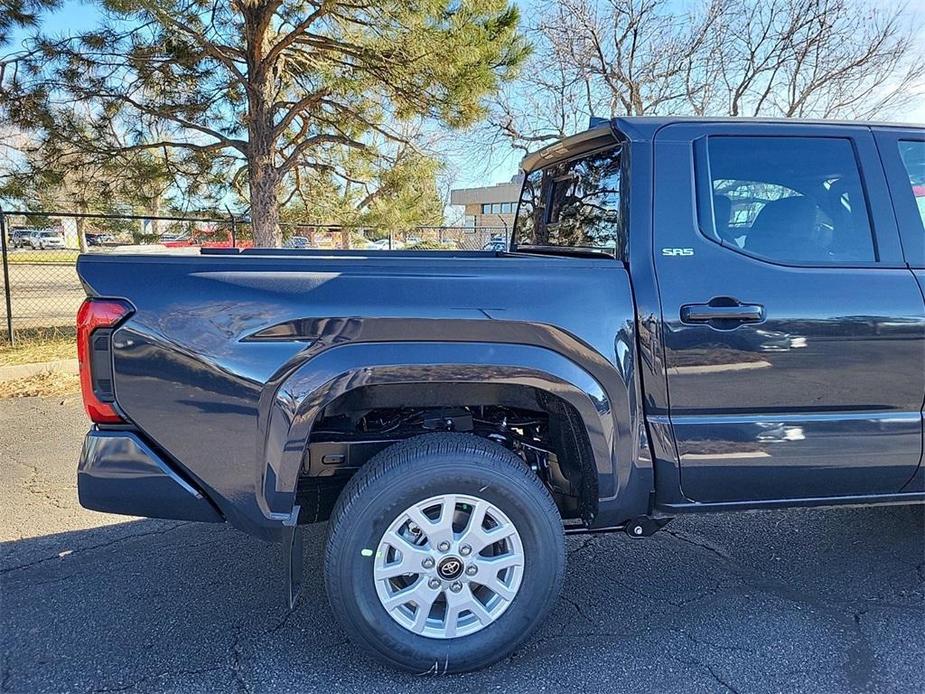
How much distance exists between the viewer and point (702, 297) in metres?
2.39

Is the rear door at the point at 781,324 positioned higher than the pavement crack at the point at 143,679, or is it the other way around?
the rear door at the point at 781,324

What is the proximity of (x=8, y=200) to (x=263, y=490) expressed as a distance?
9.19m

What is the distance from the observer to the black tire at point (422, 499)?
227 cm

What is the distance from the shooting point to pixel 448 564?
234 centimetres

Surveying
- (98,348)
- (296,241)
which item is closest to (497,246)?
(296,241)

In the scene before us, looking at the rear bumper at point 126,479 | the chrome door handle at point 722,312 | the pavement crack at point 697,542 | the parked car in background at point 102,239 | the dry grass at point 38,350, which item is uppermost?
the parked car in background at point 102,239

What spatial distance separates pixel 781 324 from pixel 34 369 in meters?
7.61

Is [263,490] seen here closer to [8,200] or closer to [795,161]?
[795,161]

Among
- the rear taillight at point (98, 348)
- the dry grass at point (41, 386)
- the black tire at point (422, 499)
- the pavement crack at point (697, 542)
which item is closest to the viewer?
the rear taillight at point (98, 348)


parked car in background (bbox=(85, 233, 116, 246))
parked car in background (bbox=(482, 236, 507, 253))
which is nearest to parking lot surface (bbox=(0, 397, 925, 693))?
parked car in background (bbox=(482, 236, 507, 253))

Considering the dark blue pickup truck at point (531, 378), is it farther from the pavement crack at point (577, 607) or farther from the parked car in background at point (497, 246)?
the parked car in background at point (497, 246)

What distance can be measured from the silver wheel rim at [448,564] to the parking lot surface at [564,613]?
0.77ft

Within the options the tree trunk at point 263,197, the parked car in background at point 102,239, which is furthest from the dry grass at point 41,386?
the parked car in background at point 102,239

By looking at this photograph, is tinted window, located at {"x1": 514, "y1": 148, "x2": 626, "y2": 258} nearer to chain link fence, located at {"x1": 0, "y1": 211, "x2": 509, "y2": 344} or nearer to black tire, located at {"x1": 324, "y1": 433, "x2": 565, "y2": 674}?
black tire, located at {"x1": 324, "y1": 433, "x2": 565, "y2": 674}
